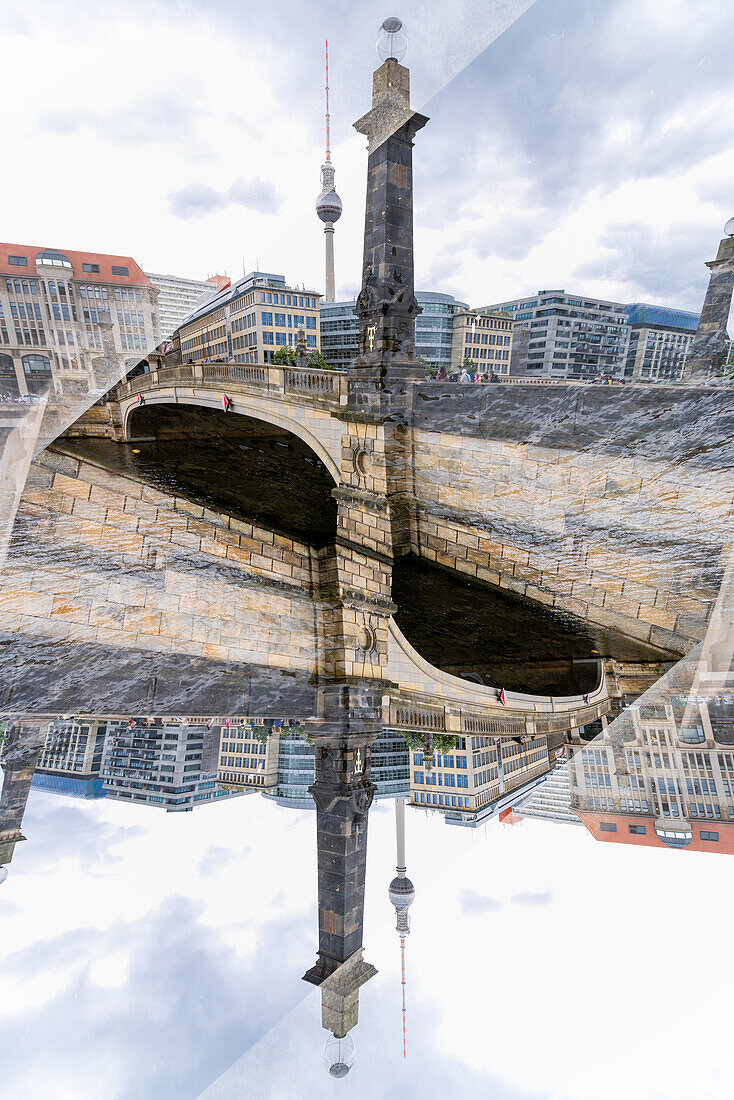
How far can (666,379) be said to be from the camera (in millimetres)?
3072

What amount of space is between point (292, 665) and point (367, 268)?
10.5ft

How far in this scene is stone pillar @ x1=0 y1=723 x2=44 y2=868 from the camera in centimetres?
439

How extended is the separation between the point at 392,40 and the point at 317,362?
6.46 ft

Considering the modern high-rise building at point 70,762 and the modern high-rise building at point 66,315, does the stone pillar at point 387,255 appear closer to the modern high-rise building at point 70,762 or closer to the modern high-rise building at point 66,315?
the modern high-rise building at point 66,315

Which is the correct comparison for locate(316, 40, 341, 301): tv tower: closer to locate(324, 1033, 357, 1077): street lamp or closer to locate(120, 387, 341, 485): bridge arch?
locate(120, 387, 341, 485): bridge arch

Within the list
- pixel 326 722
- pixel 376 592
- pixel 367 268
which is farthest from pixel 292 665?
pixel 367 268

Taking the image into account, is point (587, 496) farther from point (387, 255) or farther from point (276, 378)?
point (276, 378)

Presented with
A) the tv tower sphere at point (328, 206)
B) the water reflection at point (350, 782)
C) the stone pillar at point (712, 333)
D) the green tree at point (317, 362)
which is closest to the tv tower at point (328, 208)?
the tv tower sphere at point (328, 206)

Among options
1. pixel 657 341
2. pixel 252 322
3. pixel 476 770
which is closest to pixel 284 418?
pixel 252 322

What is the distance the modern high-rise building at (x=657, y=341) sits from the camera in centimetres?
296

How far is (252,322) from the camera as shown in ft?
11.6

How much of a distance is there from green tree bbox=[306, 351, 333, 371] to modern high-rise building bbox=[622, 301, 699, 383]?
2135 mm

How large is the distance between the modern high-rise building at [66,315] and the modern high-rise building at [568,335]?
243 cm

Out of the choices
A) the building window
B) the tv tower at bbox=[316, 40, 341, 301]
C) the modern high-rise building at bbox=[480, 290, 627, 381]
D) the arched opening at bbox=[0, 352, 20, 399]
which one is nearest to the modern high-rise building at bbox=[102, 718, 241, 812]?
the arched opening at bbox=[0, 352, 20, 399]
